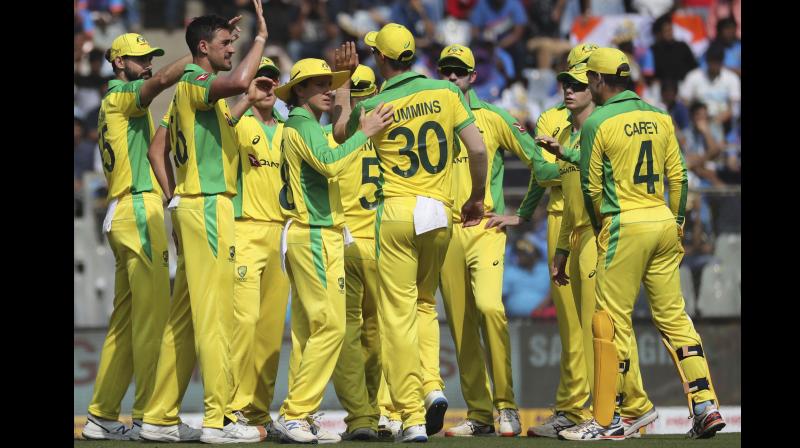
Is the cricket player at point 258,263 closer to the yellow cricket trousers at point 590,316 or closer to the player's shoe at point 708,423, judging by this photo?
the yellow cricket trousers at point 590,316

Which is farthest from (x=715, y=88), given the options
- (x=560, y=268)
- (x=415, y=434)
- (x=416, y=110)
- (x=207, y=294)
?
(x=207, y=294)

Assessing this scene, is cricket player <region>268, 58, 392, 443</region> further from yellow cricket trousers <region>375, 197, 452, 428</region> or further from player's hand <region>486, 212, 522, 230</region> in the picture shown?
player's hand <region>486, 212, 522, 230</region>

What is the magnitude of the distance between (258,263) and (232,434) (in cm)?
171

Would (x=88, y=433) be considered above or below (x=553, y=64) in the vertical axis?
below

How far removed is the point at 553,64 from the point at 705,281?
568 cm

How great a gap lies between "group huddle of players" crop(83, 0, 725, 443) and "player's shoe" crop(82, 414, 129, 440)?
2 centimetres

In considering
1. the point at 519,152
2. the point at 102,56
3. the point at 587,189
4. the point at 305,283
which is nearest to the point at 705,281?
the point at 519,152

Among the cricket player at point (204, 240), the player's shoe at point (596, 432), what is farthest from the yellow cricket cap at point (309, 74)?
the player's shoe at point (596, 432)

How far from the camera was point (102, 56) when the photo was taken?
1855 cm

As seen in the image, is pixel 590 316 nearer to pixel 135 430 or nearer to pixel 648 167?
pixel 648 167

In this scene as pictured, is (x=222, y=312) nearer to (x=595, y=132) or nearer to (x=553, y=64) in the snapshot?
(x=595, y=132)

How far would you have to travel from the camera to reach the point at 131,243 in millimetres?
9070
